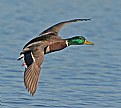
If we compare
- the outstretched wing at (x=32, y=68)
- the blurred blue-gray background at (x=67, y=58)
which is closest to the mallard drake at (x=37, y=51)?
the outstretched wing at (x=32, y=68)

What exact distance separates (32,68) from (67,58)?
4361 millimetres

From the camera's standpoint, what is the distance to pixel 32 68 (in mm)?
9555

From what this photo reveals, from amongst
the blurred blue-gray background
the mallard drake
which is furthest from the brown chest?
the blurred blue-gray background

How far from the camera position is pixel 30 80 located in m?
9.34

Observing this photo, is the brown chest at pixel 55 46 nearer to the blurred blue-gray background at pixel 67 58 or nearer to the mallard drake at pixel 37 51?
the mallard drake at pixel 37 51

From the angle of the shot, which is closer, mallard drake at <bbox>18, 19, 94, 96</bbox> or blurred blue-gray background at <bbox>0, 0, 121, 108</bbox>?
mallard drake at <bbox>18, 19, 94, 96</bbox>

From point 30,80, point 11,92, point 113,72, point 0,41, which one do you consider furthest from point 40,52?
point 0,41

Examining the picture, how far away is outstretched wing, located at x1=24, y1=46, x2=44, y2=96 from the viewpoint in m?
9.27

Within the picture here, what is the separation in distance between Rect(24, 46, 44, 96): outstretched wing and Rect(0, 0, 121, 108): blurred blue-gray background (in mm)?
998

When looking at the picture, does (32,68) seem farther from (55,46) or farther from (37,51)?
Result: (55,46)

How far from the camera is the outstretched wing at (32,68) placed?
927 cm

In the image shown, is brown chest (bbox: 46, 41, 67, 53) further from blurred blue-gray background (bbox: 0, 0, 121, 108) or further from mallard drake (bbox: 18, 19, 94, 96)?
blurred blue-gray background (bbox: 0, 0, 121, 108)

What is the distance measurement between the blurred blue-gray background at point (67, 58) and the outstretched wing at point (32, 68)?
100 centimetres

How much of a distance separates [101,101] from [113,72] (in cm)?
194
